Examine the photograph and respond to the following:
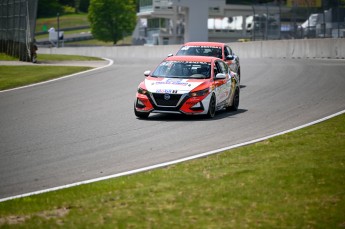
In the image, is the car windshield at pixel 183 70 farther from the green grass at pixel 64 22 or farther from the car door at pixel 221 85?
the green grass at pixel 64 22

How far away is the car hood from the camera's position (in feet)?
61.9

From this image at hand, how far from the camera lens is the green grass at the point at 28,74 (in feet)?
104

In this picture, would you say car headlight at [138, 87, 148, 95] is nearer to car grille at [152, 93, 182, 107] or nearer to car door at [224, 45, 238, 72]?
car grille at [152, 93, 182, 107]

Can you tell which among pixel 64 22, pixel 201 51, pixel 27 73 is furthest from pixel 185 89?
pixel 64 22

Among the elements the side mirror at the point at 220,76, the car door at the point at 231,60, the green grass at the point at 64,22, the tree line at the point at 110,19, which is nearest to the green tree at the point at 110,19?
the tree line at the point at 110,19

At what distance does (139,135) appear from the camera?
15.9 m

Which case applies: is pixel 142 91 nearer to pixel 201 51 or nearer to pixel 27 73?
pixel 201 51

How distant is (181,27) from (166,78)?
3822 inches

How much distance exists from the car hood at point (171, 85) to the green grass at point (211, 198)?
21.3 ft

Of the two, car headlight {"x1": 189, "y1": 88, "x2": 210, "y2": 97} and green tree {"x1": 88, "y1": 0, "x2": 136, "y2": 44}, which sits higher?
green tree {"x1": 88, "y1": 0, "x2": 136, "y2": 44}

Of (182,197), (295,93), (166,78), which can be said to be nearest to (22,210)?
(182,197)

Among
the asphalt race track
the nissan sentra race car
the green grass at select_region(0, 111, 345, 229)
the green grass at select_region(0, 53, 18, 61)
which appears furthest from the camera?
the green grass at select_region(0, 53, 18, 61)

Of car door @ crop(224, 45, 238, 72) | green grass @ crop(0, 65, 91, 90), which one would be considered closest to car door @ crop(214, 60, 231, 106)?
car door @ crop(224, 45, 238, 72)

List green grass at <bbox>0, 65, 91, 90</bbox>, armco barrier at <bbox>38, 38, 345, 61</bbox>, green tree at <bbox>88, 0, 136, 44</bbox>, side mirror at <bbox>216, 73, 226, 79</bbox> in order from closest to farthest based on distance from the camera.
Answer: side mirror at <bbox>216, 73, 226, 79</bbox> → green grass at <bbox>0, 65, 91, 90</bbox> → armco barrier at <bbox>38, 38, 345, 61</bbox> → green tree at <bbox>88, 0, 136, 44</bbox>
